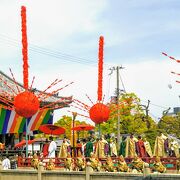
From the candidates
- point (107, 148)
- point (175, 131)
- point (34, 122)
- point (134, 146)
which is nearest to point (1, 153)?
point (107, 148)

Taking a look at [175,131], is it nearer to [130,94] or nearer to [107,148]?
[130,94]

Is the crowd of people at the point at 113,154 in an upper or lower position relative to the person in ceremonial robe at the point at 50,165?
upper

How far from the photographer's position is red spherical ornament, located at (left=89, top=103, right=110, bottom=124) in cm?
2659

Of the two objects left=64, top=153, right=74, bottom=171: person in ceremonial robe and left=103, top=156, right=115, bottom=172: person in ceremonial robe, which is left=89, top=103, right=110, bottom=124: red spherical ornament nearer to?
left=64, top=153, right=74, bottom=171: person in ceremonial robe

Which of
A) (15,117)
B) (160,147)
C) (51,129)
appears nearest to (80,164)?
(160,147)

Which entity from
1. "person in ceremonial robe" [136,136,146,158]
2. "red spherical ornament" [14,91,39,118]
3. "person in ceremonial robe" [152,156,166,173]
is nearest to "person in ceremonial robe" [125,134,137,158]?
"person in ceremonial robe" [136,136,146,158]

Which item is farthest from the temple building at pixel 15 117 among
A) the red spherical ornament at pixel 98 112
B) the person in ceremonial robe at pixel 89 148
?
the person in ceremonial robe at pixel 89 148

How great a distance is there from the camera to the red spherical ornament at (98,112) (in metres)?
26.6

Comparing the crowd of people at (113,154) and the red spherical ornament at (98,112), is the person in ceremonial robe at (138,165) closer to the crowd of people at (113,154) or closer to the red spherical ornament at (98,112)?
the crowd of people at (113,154)

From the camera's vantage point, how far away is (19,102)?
75.6 feet

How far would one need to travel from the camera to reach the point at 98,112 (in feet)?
87.2

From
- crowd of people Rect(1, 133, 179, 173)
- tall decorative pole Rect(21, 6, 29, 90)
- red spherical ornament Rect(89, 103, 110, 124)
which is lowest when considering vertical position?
crowd of people Rect(1, 133, 179, 173)

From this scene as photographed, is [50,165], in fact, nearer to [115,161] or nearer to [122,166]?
[115,161]

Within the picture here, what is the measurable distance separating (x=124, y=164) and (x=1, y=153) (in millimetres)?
11670
